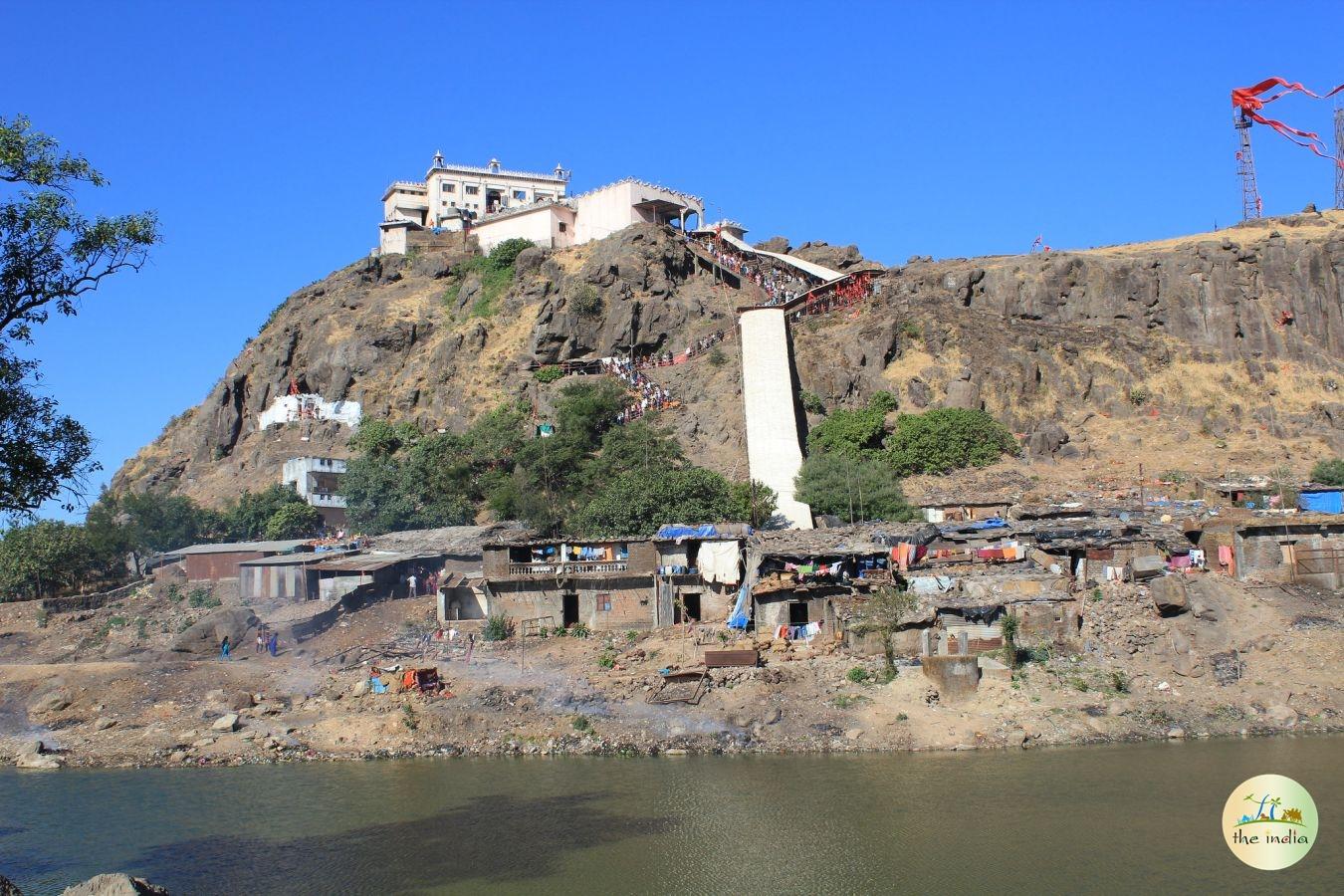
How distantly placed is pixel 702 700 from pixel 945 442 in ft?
69.4

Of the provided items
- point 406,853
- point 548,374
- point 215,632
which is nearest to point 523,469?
A: point 548,374

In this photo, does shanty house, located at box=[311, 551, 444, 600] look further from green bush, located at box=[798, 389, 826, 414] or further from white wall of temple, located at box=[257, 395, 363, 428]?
white wall of temple, located at box=[257, 395, 363, 428]

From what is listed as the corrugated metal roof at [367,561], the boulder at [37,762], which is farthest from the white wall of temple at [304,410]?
the boulder at [37,762]

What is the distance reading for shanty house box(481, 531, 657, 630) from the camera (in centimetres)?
3550

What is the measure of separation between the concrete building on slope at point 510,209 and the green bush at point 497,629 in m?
33.5

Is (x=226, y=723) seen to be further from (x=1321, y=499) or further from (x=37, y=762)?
(x=1321, y=499)

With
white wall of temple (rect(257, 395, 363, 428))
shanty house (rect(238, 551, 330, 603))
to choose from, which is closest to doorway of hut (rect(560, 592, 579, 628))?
shanty house (rect(238, 551, 330, 603))

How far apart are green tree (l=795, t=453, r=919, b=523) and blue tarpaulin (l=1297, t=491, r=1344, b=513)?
40.9 ft

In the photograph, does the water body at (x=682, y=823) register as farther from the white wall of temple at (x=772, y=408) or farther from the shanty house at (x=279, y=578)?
the white wall of temple at (x=772, y=408)

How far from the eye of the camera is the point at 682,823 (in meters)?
22.2

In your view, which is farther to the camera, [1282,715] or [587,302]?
[587,302]

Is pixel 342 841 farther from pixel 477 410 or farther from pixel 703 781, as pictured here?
pixel 477 410

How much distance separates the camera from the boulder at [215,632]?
35.7 meters

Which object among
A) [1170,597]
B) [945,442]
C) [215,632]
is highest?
[945,442]
